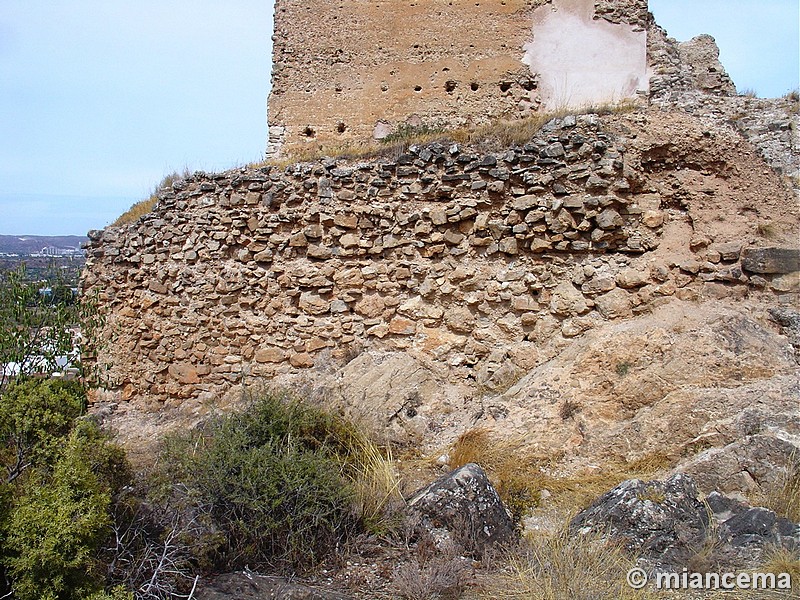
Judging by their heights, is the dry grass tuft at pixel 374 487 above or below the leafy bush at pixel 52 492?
below

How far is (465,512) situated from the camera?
432 cm

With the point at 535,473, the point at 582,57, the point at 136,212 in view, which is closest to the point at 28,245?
the point at 136,212

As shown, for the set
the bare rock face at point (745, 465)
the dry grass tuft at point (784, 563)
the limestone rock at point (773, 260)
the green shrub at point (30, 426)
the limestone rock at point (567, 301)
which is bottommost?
the dry grass tuft at point (784, 563)

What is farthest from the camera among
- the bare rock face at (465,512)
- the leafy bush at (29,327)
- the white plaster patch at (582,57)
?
the white plaster patch at (582,57)

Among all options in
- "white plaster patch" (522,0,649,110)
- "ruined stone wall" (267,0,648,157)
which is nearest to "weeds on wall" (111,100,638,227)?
"white plaster patch" (522,0,649,110)

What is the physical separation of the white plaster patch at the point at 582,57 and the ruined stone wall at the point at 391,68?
0.21 meters

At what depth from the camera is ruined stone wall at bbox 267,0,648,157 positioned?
12203 millimetres

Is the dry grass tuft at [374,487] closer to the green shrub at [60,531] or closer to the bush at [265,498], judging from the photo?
the bush at [265,498]

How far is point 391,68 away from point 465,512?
10.4 meters

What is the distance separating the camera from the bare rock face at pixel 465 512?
13.8 feet

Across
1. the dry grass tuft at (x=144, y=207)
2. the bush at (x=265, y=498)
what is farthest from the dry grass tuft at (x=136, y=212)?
the bush at (x=265, y=498)

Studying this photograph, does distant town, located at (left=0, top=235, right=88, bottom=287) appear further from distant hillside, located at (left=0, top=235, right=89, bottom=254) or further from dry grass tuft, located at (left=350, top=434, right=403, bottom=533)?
dry grass tuft, located at (left=350, top=434, right=403, bottom=533)

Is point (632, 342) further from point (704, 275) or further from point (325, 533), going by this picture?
point (325, 533)

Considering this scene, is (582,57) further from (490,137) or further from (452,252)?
(452,252)
